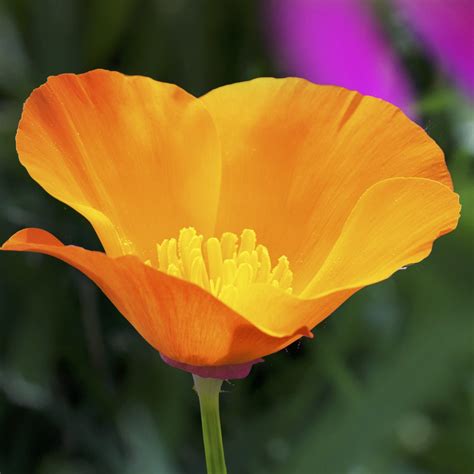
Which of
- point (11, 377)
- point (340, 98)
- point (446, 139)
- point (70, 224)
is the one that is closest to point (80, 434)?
point (11, 377)

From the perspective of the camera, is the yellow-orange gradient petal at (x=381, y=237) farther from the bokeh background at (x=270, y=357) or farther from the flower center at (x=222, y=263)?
the bokeh background at (x=270, y=357)

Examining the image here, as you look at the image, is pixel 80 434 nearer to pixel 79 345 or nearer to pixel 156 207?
pixel 79 345

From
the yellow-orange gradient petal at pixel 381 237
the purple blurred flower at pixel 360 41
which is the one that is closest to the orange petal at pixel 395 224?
the yellow-orange gradient petal at pixel 381 237

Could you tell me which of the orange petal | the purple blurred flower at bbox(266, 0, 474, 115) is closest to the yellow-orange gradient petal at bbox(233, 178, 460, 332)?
the orange petal

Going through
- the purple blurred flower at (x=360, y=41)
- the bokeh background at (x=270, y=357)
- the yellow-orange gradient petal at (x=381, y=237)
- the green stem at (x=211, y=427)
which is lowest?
the bokeh background at (x=270, y=357)

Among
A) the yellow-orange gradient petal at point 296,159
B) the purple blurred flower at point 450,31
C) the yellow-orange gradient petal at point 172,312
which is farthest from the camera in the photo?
the purple blurred flower at point 450,31

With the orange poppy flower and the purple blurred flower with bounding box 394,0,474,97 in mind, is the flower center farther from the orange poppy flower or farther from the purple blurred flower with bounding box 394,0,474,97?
the purple blurred flower with bounding box 394,0,474,97
